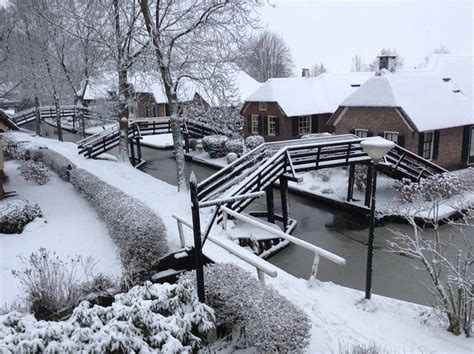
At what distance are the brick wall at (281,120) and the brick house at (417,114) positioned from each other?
447cm

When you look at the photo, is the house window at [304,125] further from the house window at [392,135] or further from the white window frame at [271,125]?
the house window at [392,135]

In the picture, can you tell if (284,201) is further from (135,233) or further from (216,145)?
(216,145)

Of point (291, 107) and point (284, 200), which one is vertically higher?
point (291, 107)

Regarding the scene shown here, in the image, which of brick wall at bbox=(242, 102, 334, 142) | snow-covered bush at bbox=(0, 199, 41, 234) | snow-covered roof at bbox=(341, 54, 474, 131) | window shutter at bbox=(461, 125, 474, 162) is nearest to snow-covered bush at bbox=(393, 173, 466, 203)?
snow-covered roof at bbox=(341, 54, 474, 131)

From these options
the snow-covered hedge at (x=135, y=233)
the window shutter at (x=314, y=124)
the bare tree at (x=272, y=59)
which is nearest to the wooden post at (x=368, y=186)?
the snow-covered hedge at (x=135, y=233)

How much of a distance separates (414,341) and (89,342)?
4409 mm

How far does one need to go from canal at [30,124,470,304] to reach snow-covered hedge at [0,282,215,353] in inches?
208

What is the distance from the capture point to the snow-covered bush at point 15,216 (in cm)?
1097

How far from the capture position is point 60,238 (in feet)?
35.4

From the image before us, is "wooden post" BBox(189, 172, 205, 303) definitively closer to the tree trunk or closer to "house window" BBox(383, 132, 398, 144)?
the tree trunk

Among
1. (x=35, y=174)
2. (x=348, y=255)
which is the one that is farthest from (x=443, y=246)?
(x=35, y=174)

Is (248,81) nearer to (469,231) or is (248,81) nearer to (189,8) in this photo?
(189,8)

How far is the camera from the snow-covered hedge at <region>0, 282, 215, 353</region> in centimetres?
396

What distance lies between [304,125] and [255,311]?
80.8 ft
